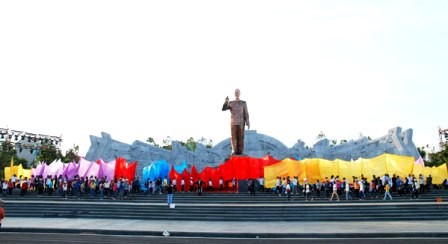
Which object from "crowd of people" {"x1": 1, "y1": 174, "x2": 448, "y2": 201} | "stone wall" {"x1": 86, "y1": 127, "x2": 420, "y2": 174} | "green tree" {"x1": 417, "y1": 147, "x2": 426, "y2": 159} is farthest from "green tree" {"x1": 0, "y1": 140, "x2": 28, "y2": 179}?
"green tree" {"x1": 417, "y1": 147, "x2": 426, "y2": 159}

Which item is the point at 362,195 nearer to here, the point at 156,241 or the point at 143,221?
the point at 143,221

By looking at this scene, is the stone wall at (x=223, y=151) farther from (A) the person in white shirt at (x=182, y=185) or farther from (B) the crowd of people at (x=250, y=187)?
(A) the person in white shirt at (x=182, y=185)

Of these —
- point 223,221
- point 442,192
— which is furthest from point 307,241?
point 442,192

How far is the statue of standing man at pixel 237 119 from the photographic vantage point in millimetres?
29812

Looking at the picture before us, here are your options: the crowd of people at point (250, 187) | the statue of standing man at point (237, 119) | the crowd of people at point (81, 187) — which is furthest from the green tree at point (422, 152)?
the crowd of people at point (81, 187)

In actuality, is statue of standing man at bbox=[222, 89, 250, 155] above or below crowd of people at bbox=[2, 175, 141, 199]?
above

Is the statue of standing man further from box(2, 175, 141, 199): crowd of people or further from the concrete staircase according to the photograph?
the concrete staircase

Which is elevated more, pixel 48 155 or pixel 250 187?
pixel 48 155

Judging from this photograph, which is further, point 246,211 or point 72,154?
point 72,154

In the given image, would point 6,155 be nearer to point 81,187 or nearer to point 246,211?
point 81,187

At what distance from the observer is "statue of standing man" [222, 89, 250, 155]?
29.8 meters

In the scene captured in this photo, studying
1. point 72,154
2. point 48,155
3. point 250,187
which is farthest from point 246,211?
point 72,154

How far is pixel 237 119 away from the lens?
29781 millimetres

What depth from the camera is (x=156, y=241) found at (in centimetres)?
1264
